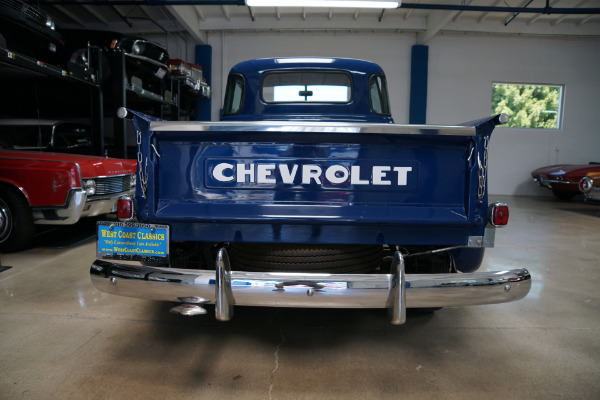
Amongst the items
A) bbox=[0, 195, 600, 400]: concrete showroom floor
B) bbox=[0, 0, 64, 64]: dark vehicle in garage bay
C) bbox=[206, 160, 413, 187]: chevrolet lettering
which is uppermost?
bbox=[0, 0, 64, 64]: dark vehicle in garage bay

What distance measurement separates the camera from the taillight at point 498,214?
1835mm

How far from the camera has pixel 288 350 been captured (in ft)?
6.70

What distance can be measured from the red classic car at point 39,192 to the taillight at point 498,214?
360cm

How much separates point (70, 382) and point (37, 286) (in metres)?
1.56

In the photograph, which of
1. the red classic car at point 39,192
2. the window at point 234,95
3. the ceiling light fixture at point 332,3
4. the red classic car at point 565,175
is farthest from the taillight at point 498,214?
the red classic car at point 565,175

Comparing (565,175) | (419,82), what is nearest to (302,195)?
(565,175)

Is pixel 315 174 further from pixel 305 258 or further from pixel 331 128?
pixel 305 258

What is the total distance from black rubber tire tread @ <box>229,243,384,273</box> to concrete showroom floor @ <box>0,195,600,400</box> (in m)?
0.46

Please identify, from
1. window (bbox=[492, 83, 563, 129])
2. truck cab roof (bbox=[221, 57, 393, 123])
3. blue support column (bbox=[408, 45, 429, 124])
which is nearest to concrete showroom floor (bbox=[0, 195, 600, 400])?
truck cab roof (bbox=[221, 57, 393, 123])

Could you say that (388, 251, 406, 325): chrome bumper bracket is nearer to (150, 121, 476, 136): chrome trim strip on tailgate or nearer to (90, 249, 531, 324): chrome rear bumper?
(90, 249, 531, 324): chrome rear bumper

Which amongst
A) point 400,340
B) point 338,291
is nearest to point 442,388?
point 400,340

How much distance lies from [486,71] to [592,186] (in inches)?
202

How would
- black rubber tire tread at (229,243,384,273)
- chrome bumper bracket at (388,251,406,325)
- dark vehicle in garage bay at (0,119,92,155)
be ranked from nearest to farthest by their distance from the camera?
1. chrome bumper bracket at (388,251,406,325)
2. black rubber tire tread at (229,243,384,273)
3. dark vehicle in garage bay at (0,119,92,155)

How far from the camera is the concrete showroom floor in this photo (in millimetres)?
1709
